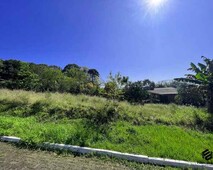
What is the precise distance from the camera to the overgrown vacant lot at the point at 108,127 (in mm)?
7098

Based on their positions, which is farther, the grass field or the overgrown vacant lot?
the overgrown vacant lot

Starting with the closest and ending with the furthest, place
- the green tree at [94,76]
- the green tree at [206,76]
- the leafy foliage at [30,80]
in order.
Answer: the green tree at [206,76], the green tree at [94,76], the leafy foliage at [30,80]

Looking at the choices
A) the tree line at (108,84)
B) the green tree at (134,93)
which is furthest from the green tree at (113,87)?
the green tree at (134,93)

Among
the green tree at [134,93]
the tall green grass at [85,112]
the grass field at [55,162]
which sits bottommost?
the grass field at [55,162]

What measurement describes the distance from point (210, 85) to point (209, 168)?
1029 cm

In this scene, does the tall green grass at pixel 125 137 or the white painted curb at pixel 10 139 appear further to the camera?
the white painted curb at pixel 10 139

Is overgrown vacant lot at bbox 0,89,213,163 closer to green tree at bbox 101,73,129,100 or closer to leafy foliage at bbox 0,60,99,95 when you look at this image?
green tree at bbox 101,73,129,100

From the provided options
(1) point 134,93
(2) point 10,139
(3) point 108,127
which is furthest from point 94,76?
(2) point 10,139

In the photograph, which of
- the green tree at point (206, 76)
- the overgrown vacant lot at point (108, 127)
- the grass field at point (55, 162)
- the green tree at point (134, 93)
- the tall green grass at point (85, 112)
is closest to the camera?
the grass field at point (55, 162)

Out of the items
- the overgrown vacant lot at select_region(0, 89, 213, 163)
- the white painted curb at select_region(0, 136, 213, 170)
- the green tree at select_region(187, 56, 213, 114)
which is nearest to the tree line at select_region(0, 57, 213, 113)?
the green tree at select_region(187, 56, 213, 114)

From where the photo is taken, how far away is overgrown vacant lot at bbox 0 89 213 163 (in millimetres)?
7098

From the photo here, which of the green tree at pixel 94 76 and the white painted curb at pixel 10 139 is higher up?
the green tree at pixel 94 76

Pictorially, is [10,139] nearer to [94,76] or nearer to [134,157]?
[134,157]

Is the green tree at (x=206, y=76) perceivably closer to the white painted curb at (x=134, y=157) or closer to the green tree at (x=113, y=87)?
the green tree at (x=113, y=87)
